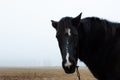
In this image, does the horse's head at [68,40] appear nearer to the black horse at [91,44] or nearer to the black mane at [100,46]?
the black horse at [91,44]

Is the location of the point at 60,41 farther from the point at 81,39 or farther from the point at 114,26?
the point at 114,26

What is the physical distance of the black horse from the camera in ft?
24.6

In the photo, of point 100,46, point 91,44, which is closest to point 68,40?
point 91,44

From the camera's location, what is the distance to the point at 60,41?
7.83 metres

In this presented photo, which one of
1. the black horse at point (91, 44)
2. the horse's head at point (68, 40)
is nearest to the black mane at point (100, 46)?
the black horse at point (91, 44)

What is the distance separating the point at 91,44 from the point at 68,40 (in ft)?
1.73

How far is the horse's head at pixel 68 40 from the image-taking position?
7379 mm

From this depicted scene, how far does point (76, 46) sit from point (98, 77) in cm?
80

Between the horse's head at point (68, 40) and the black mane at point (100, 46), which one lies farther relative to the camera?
the black mane at point (100, 46)

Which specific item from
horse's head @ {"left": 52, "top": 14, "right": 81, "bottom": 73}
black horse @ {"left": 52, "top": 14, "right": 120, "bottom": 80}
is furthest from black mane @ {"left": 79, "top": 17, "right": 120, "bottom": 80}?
horse's head @ {"left": 52, "top": 14, "right": 81, "bottom": 73}

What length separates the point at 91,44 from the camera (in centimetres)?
784

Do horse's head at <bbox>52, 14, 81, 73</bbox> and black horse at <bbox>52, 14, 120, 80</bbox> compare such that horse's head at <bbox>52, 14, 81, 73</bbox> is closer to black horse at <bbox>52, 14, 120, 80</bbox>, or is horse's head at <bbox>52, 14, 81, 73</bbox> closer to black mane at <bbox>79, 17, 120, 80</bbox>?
black horse at <bbox>52, 14, 120, 80</bbox>

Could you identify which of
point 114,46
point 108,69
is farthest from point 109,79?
point 114,46

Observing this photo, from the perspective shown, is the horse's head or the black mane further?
the black mane
